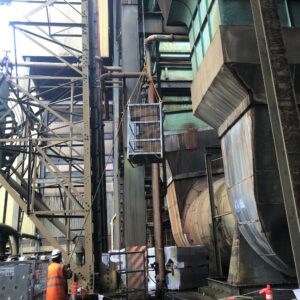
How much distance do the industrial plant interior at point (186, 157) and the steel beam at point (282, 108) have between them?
0.01 m

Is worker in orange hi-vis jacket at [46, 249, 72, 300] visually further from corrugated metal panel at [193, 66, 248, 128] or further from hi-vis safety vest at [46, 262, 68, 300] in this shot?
corrugated metal panel at [193, 66, 248, 128]

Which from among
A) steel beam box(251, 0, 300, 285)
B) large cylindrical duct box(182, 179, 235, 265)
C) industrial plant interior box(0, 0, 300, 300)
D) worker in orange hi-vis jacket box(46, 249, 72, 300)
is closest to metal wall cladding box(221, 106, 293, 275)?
industrial plant interior box(0, 0, 300, 300)

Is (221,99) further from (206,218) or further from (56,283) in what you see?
(206,218)

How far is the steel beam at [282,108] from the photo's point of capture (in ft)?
12.6

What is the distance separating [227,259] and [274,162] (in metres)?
5.71

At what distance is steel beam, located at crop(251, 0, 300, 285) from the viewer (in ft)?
12.6

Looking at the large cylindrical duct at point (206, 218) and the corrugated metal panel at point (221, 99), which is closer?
the corrugated metal panel at point (221, 99)

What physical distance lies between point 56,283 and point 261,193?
402 centimetres

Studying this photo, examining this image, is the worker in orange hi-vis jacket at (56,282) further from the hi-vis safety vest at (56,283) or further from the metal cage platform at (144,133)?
the metal cage platform at (144,133)

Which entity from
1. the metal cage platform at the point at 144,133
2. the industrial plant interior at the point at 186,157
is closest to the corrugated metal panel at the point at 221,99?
the industrial plant interior at the point at 186,157

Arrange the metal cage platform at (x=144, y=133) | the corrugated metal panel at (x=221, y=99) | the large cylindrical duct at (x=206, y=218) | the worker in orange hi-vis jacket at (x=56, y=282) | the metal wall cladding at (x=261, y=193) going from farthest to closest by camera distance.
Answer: the metal cage platform at (x=144, y=133) → the large cylindrical duct at (x=206, y=218) → the corrugated metal panel at (x=221, y=99) → the metal wall cladding at (x=261, y=193) → the worker in orange hi-vis jacket at (x=56, y=282)

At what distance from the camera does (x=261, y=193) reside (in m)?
6.91

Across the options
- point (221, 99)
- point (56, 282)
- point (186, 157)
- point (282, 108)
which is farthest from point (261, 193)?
point (186, 157)

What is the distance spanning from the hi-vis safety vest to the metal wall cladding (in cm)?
369
